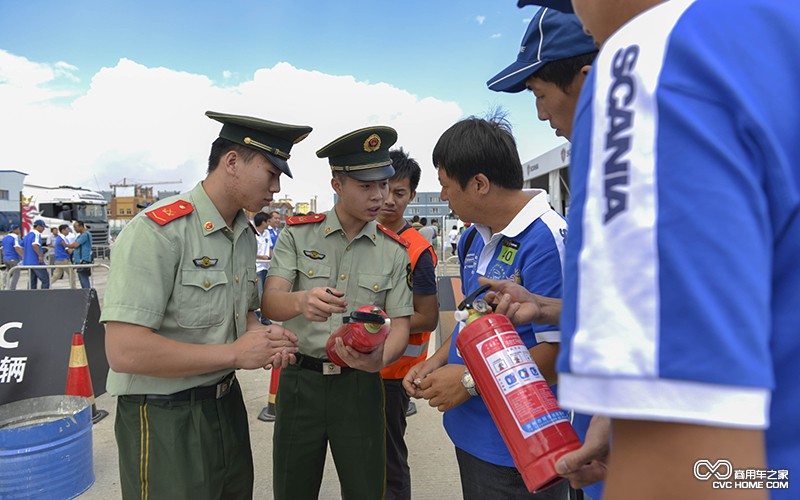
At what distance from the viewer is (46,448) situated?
2.76 meters

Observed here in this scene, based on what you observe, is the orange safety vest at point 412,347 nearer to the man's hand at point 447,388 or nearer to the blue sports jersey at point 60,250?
the man's hand at point 447,388

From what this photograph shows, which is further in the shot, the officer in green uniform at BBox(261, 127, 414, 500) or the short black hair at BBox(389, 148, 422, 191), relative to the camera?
the short black hair at BBox(389, 148, 422, 191)

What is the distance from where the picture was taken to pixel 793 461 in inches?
20.4

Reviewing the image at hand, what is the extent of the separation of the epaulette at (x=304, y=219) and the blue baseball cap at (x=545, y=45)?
1.49 meters

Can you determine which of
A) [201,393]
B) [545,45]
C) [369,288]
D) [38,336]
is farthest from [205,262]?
[38,336]

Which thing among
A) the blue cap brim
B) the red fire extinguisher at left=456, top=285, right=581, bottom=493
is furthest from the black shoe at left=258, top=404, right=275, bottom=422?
the blue cap brim

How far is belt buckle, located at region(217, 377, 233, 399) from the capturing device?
2.08 metres

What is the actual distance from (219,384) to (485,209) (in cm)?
146

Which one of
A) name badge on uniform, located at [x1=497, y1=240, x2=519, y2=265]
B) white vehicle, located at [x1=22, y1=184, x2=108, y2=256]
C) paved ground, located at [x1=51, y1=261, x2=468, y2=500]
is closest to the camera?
name badge on uniform, located at [x1=497, y1=240, x2=519, y2=265]

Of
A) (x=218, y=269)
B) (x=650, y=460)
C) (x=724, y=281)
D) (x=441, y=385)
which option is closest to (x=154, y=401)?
(x=218, y=269)

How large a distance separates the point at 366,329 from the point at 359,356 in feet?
0.73

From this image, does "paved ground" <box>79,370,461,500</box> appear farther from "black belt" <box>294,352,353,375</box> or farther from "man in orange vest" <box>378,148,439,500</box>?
"black belt" <box>294,352,353,375</box>

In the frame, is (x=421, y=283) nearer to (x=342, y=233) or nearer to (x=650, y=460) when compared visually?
(x=342, y=233)

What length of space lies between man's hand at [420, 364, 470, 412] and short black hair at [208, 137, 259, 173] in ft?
4.31
